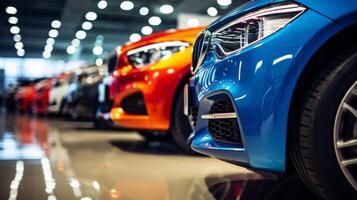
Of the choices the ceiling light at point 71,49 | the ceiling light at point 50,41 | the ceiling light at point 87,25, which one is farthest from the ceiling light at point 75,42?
the ceiling light at point 87,25

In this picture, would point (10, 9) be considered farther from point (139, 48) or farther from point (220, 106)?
point (220, 106)

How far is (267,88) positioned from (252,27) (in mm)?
348

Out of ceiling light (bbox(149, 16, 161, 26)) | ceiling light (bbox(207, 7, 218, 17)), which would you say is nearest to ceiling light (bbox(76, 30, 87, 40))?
ceiling light (bbox(149, 16, 161, 26))

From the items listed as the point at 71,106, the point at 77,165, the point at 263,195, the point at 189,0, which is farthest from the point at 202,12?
the point at 263,195

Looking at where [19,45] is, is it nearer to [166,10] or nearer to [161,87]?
[166,10]

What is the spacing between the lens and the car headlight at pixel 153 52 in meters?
3.84

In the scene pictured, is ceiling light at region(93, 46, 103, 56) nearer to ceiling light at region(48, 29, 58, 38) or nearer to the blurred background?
the blurred background

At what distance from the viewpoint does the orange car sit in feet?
12.1

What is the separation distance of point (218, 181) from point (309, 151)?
45.1 inches

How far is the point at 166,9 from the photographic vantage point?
14102 mm

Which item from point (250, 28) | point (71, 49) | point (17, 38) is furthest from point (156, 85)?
point (71, 49)

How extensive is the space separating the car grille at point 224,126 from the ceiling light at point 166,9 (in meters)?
11.7

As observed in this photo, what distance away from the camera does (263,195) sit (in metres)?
2.39

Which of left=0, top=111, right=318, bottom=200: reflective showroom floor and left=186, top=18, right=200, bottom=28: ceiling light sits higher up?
left=186, top=18, right=200, bottom=28: ceiling light
